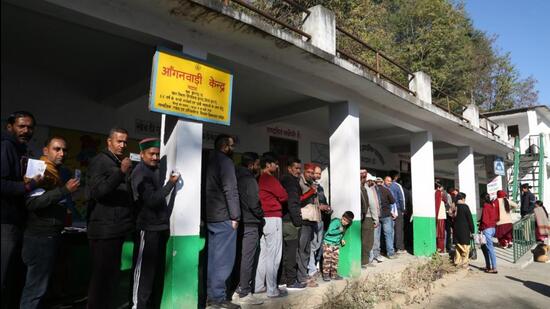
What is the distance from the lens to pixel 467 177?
37.3 feet

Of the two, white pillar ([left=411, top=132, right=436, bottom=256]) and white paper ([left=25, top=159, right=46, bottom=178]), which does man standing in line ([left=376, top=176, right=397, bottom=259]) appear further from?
white paper ([left=25, top=159, right=46, bottom=178])

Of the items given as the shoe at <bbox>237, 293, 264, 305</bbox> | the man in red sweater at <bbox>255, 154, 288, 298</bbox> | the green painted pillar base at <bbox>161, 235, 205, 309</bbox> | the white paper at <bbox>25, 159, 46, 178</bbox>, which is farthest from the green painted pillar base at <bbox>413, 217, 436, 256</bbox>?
the white paper at <bbox>25, 159, 46, 178</bbox>

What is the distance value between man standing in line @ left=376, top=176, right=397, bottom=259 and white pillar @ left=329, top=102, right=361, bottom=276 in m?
1.47

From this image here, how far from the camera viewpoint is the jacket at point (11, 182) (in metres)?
2.75

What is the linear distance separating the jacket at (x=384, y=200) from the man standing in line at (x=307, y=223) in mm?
2760

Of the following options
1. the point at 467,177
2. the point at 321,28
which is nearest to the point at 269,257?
the point at 321,28

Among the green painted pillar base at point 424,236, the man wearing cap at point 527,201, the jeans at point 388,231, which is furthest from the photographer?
the man wearing cap at point 527,201

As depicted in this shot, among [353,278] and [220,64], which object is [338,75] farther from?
[353,278]

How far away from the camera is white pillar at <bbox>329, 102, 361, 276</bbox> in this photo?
6.36m

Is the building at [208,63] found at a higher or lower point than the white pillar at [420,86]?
lower

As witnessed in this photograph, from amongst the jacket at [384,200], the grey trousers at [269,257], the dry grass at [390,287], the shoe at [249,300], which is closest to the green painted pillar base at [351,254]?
the dry grass at [390,287]

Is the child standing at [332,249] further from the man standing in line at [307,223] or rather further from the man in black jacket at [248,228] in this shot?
the man in black jacket at [248,228]

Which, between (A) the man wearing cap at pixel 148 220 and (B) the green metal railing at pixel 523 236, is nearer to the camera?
(A) the man wearing cap at pixel 148 220

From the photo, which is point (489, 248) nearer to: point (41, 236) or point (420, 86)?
point (420, 86)
